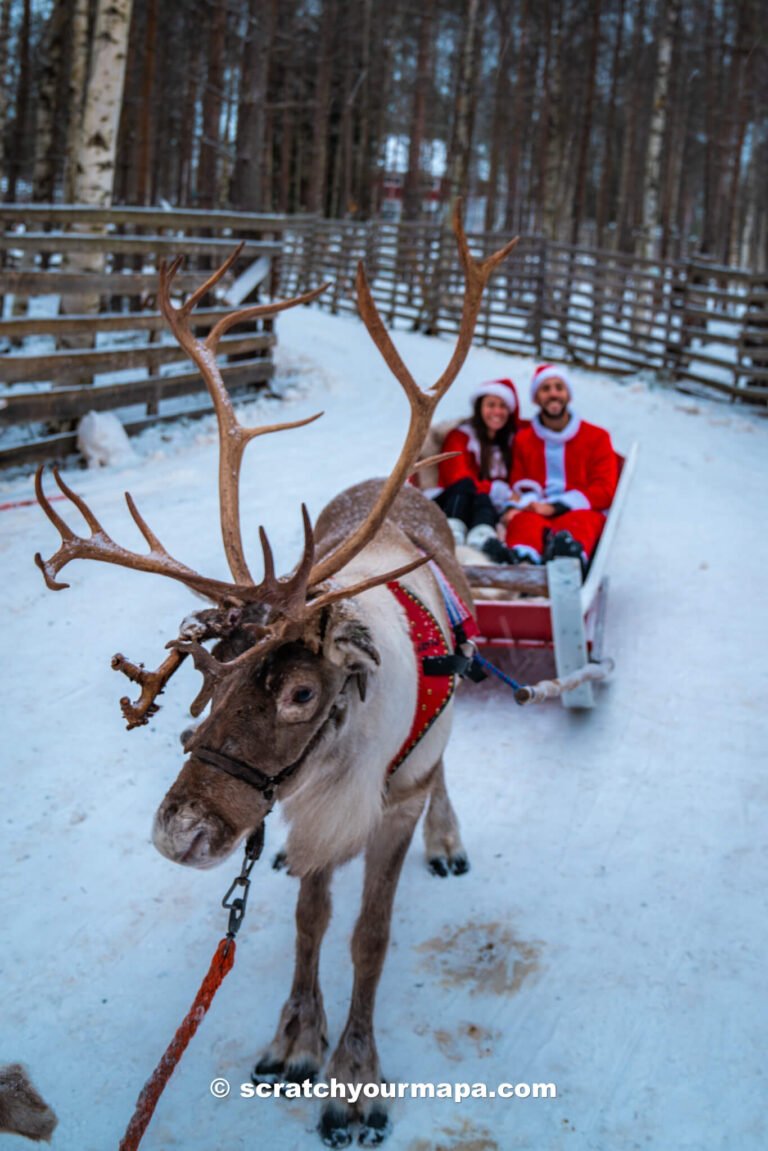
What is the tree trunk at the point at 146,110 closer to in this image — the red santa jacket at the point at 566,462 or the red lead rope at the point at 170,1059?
the red santa jacket at the point at 566,462

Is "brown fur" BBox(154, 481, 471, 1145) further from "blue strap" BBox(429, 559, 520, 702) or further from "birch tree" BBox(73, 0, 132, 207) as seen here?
"birch tree" BBox(73, 0, 132, 207)

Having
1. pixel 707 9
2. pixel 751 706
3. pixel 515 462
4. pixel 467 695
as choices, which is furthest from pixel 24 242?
pixel 707 9

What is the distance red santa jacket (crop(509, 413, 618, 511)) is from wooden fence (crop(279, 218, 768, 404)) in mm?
5326

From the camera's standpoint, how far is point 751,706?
14.3ft

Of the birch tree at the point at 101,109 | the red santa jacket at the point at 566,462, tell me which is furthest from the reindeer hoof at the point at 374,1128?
the birch tree at the point at 101,109

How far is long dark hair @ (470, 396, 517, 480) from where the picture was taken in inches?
208

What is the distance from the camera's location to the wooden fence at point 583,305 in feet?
36.8

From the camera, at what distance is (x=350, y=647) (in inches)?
82.5

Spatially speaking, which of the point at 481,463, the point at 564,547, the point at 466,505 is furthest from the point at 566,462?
the point at 564,547

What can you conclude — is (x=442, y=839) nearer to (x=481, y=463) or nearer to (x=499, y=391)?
(x=481, y=463)

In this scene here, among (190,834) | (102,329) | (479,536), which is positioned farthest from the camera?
(102,329)

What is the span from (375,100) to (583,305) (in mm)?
15509

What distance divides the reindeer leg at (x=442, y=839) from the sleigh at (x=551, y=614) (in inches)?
24.2

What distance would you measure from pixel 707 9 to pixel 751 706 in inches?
899
